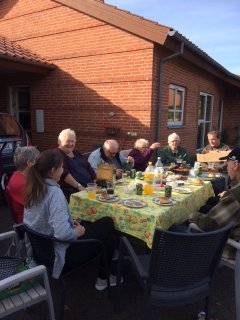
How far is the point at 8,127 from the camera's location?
588 cm

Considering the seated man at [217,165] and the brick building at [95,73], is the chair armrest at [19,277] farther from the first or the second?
the brick building at [95,73]

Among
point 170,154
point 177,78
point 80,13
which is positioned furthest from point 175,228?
point 80,13

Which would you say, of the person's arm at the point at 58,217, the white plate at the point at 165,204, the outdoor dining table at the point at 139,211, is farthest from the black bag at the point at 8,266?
the white plate at the point at 165,204

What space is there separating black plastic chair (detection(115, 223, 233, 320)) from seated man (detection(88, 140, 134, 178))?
2.17m

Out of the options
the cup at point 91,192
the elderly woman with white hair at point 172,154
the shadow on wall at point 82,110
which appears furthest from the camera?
the shadow on wall at point 82,110

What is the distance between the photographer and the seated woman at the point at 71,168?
3.73m

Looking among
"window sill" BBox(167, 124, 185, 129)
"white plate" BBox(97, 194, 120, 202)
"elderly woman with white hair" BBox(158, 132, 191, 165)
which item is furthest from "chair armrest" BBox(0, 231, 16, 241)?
"window sill" BBox(167, 124, 185, 129)

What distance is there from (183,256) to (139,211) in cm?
74

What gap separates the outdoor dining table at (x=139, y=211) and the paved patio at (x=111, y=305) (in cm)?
59

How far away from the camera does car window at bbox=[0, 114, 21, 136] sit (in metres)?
5.79

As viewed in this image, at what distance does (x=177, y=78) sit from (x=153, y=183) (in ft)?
15.4

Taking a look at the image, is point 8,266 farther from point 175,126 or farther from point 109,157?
point 175,126

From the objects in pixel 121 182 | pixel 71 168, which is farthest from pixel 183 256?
pixel 71 168

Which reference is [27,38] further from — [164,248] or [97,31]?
[164,248]
